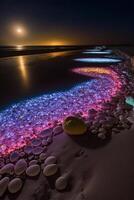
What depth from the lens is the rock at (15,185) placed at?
1.04 meters

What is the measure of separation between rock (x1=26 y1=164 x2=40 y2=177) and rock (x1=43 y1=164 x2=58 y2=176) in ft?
0.16

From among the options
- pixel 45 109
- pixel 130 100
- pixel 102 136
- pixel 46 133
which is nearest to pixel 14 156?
pixel 46 133

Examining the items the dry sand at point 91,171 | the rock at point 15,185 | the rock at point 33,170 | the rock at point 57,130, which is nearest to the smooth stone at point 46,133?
the rock at point 57,130

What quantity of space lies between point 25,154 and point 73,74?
2286mm

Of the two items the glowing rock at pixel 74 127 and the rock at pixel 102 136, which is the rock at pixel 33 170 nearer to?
the glowing rock at pixel 74 127

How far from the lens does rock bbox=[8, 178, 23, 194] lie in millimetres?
1040

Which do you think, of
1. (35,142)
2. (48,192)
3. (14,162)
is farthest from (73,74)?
(48,192)

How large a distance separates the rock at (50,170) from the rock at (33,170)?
2.0 inches

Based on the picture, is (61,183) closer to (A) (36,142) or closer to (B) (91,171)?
(B) (91,171)

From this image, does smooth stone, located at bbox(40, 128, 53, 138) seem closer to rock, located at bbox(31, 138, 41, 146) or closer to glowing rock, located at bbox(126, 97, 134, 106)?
rock, located at bbox(31, 138, 41, 146)

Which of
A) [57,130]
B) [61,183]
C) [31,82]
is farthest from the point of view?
[31,82]

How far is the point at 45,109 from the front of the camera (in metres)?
2.07

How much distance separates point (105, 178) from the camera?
40.3 inches

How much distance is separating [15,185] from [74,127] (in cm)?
62
